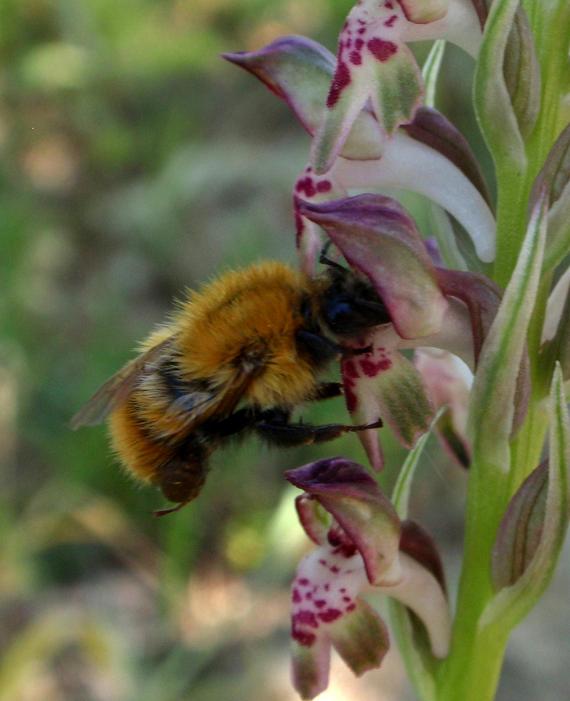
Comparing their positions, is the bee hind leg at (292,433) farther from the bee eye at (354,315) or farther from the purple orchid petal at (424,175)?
the purple orchid petal at (424,175)

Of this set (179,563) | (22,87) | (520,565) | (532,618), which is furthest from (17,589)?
(22,87)

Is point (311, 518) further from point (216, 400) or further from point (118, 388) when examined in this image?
point (118, 388)

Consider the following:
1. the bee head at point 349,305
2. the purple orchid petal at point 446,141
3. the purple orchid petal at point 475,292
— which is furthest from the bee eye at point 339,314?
the purple orchid petal at point 446,141

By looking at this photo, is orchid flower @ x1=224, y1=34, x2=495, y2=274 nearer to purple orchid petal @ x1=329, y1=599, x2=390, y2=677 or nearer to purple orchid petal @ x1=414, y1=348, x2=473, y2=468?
purple orchid petal @ x1=414, y1=348, x2=473, y2=468

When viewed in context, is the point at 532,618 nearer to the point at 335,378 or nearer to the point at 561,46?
the point at 335,378

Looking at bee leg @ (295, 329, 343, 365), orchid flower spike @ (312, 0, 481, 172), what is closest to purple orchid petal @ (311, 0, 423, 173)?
orchid flower spike @ (312, 0, 481, 172)
